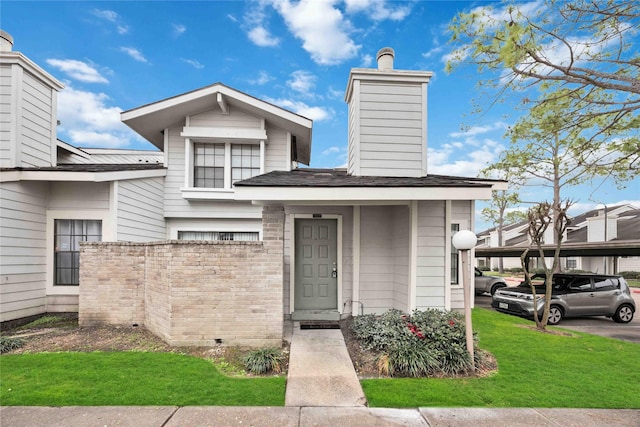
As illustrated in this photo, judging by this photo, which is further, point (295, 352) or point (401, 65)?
point (401, 65)

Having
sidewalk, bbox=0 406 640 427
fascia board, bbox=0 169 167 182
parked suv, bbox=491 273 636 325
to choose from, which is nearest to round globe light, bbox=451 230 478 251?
sidewalk, bbox=0 406 640 427

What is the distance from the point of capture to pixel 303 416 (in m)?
2.97

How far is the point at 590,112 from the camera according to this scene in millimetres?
6773

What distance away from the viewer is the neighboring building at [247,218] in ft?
16.3

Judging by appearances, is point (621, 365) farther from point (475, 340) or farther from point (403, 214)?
point (403, 214)

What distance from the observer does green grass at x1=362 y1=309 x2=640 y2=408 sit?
10.9 ft

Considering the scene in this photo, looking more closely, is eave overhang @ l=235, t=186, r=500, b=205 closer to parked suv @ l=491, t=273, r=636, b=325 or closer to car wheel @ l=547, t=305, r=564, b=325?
parked suv @ l=491, t=273, r=636, b=325

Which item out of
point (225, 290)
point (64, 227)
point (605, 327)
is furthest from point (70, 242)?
point (605, 327)

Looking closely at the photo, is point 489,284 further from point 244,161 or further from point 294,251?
point 244,161

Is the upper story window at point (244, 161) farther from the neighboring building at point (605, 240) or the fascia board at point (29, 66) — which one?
the neighboring building at point (605, 240)

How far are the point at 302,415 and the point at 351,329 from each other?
2822mm

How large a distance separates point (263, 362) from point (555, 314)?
27.1ft

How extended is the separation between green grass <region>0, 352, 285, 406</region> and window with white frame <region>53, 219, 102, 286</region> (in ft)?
9.12

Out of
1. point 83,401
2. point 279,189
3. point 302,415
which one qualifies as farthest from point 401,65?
point 83,401
